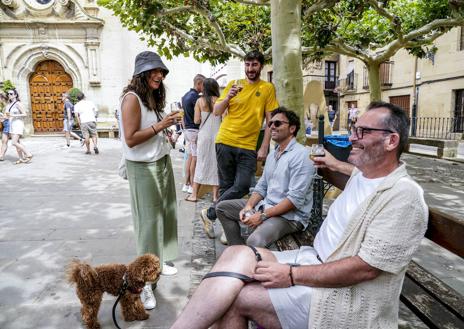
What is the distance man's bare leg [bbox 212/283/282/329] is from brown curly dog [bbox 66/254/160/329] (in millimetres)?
902

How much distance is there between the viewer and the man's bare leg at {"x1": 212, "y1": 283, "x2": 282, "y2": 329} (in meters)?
1.88

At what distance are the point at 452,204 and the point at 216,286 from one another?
5.61 metres

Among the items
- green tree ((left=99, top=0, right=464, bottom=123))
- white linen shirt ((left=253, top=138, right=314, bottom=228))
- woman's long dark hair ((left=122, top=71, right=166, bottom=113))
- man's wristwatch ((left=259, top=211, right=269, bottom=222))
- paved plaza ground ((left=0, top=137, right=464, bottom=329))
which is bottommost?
paved plaza ground ((left=0, top=137, right=464, bottom=329))

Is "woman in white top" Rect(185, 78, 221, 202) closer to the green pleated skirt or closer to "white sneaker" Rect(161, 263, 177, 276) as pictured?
"white sneaker" Rect(161, 263, 177, 276)

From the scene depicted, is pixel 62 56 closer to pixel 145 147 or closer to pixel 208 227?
pixel 208 227

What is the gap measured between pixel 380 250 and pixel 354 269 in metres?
0.15

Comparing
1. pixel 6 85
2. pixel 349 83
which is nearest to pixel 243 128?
pixel 6 85

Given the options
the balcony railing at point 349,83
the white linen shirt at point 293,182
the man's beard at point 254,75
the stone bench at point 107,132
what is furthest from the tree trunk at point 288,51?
the balcony railing at point 349,83

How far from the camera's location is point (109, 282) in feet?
8.63

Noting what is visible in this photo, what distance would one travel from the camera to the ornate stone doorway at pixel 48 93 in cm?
1994

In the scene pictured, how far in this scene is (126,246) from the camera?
14.0 ft

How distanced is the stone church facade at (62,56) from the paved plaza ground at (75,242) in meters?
12.1

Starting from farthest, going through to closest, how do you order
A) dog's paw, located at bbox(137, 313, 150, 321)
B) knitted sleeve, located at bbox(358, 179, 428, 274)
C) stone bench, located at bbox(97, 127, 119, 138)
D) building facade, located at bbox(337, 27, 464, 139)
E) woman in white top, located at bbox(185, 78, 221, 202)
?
building facade, located at bbox(337, 27, 464, 139), stone bench, located at bbox(97, 127, 119, 138), woman in white top, located at bbox(185, 78, 221, 202), dog's paw, located at bbox(137, 313, 150, 321), knitted sleeve, located at bbox(358, 179, 428, 274)

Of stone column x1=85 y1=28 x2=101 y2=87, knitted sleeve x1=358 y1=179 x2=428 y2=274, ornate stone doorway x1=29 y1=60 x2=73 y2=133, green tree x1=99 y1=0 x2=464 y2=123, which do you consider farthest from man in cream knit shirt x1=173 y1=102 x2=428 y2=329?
ornate stone doorway x1=29 y1=60 x2=73 y2=133
